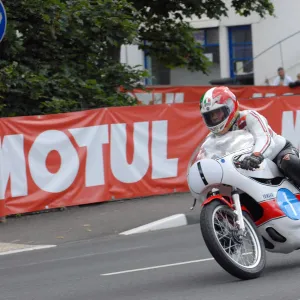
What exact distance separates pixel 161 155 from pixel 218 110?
26.1 feet

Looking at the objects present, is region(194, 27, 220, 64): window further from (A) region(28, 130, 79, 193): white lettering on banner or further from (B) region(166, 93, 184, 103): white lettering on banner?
(A) region(28, 130, 79, 193): white lettering on banner

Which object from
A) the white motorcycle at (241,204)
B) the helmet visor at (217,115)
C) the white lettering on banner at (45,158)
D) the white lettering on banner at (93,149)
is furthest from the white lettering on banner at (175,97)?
the helmet visor at (217,115)

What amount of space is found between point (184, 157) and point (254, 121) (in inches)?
324

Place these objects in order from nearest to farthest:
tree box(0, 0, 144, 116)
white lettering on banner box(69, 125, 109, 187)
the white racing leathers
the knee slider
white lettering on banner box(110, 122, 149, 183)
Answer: the white racing leathers, the knee slider, white lettering on banner box(69, 125, 109, 187), white lettering on banner box(110, 122, 149, 183), tree box(0, 0, 144, 116)

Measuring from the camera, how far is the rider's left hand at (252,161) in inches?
294

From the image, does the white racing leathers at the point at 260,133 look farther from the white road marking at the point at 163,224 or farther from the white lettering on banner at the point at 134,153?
the white lettering on banner at the point at 134,153

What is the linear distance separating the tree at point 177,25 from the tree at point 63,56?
3.69 m

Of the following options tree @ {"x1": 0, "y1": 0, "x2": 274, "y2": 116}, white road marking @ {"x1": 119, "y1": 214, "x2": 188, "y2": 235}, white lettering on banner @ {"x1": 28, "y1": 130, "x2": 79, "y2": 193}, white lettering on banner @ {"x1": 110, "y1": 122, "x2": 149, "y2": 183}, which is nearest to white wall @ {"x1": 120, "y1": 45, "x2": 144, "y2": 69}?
tree @ {"x1": 0, "y1": 0, "x2": 274, "y2": 116}

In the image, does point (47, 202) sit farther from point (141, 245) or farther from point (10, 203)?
point (141, 245)

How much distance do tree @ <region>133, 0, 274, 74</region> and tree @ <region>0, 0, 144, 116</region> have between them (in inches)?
145

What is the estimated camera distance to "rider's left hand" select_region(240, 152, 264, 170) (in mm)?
7469

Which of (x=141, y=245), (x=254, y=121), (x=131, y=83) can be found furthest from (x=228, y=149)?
(x=131, y=83)

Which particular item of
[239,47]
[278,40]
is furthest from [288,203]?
[239,47]

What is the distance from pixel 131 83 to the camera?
17766 mm
